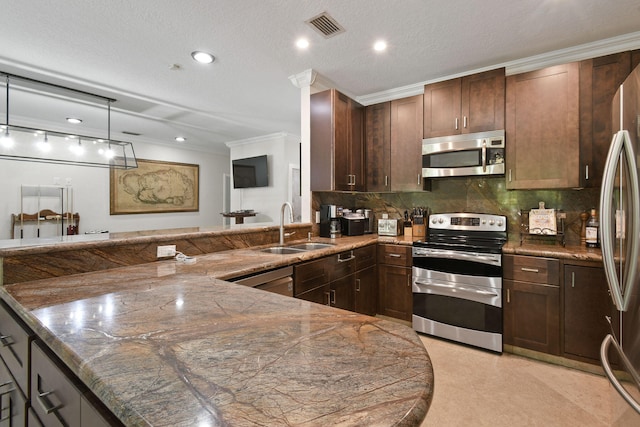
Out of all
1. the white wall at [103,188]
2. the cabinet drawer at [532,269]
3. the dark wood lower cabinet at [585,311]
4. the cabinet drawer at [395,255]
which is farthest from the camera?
the white wall at [103,188]

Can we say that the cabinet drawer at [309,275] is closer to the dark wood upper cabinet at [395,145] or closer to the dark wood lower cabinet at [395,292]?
the dark wood lower cabinet at [395,292]

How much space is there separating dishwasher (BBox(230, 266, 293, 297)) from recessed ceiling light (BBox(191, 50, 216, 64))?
2.05m

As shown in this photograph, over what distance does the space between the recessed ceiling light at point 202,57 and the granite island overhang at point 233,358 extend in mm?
2259

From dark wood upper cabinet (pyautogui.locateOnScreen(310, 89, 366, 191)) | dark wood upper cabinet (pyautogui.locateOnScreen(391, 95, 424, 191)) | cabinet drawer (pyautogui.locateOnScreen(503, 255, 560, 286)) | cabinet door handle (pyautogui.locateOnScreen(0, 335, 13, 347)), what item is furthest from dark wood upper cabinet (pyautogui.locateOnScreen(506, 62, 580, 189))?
cabinet door handle (pyautogui.locateOnScreen(0, 335, 13, 347))

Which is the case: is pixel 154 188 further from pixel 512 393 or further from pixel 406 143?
pixel 512 393

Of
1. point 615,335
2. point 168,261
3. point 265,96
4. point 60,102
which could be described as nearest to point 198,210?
point 60,102

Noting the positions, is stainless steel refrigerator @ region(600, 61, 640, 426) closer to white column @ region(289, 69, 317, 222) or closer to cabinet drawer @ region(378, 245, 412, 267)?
cabinet drawer @ region(378, 245, 412, 267)

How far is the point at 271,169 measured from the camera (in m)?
5.91

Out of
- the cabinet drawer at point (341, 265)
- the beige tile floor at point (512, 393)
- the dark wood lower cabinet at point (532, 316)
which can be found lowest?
the beige tile floor at point (512, 393)

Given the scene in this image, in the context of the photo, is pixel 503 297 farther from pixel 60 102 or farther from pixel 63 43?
pixel 60 102

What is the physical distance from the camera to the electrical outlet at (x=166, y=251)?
199cm

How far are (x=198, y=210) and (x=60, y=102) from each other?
11.2ft

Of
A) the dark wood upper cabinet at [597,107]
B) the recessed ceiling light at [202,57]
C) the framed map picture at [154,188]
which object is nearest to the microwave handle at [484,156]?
the dark wood upper cabinet at [597,107]

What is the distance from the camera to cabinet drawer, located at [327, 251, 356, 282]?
2506 mm
